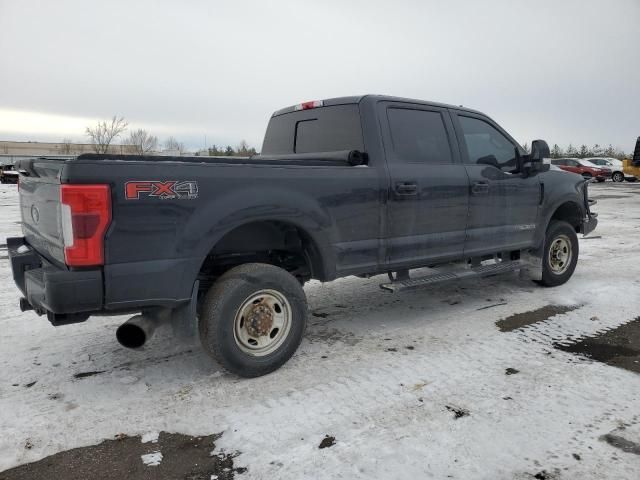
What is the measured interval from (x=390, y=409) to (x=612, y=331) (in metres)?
2.56

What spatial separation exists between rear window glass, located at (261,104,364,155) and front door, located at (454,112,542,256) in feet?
4.13

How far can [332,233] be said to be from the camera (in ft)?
12.6

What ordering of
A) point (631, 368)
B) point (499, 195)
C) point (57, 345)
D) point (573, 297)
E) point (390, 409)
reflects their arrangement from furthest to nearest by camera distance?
point (573, 297) → point (499, 195) → point (57, 345) → point (631, 368) → point (390, 409)

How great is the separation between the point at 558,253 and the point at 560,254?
0.03 metres

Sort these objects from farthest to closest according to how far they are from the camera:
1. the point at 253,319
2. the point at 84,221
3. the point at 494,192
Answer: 1. the point at 494,192
2. the point at 253,319
3. the point at 84,221

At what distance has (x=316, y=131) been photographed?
467cm

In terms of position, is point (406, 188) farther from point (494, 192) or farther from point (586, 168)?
point (586, 168)

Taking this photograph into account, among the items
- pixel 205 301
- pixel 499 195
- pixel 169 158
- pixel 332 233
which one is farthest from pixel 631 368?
pixel 169 158

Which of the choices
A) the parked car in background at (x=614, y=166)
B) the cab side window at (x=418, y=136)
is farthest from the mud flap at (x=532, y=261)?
the parked car in background at (x=614, y=166)

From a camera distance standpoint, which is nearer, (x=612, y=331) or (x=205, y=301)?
(x=205, y=301)

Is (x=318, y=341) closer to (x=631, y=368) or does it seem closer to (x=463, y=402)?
(x=463, y=402)

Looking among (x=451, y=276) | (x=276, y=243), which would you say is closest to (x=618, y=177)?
(x=451, y=276)

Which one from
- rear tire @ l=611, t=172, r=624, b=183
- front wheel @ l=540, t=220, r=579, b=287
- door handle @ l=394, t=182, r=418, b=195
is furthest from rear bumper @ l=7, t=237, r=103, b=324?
rear tire @ l=611, t=172, r=624, b=183

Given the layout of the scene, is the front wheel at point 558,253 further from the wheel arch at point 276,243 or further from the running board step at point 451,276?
the wheel arch at point 276,243
